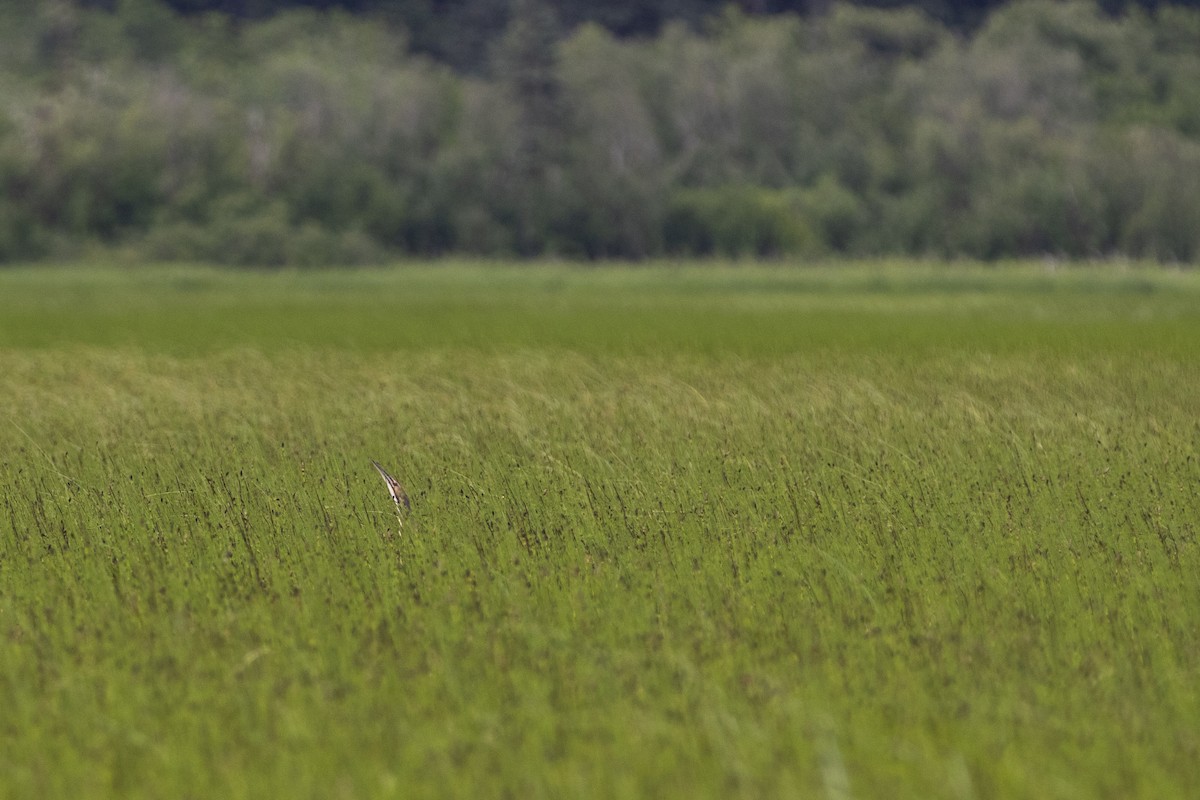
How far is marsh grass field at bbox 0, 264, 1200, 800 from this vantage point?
23.5ft

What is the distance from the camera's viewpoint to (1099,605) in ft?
31.0

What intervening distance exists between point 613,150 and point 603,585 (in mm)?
76022

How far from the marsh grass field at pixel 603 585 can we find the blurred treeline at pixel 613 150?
56.2 metres

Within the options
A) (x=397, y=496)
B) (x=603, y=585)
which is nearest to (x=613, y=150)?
(x=397, y=496)

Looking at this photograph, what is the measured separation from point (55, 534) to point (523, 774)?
18.3ft

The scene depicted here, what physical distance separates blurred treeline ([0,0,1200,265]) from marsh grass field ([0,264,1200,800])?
185 feet

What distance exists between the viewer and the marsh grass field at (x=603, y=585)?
7.16 meters

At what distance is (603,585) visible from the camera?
9.82 metres

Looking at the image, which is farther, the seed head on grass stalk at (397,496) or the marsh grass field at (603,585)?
the seed head on grass stalk at (397,496)

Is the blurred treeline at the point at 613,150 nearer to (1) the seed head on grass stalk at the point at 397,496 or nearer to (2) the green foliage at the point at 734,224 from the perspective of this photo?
(2) the green foliage at the point at 734,224

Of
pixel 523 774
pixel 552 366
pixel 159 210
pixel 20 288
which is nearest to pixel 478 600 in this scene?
pixel 523 774

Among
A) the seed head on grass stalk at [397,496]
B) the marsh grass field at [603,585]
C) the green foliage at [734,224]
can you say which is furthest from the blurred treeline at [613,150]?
the seed head on grass stalk at [397,496]

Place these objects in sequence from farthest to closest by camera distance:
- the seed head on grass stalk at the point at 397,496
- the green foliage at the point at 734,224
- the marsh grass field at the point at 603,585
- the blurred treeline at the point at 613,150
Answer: the green foliage at the point at 734,224 → the blurred treeline at the point at 613,150 → the seed head on grass stalk at the point at 397,496 → the marsh grass field at the point at 603,585

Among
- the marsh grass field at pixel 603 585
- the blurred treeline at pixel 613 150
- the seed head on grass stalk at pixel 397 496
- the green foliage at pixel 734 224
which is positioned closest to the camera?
the marsh grass field at pixel 603 585
